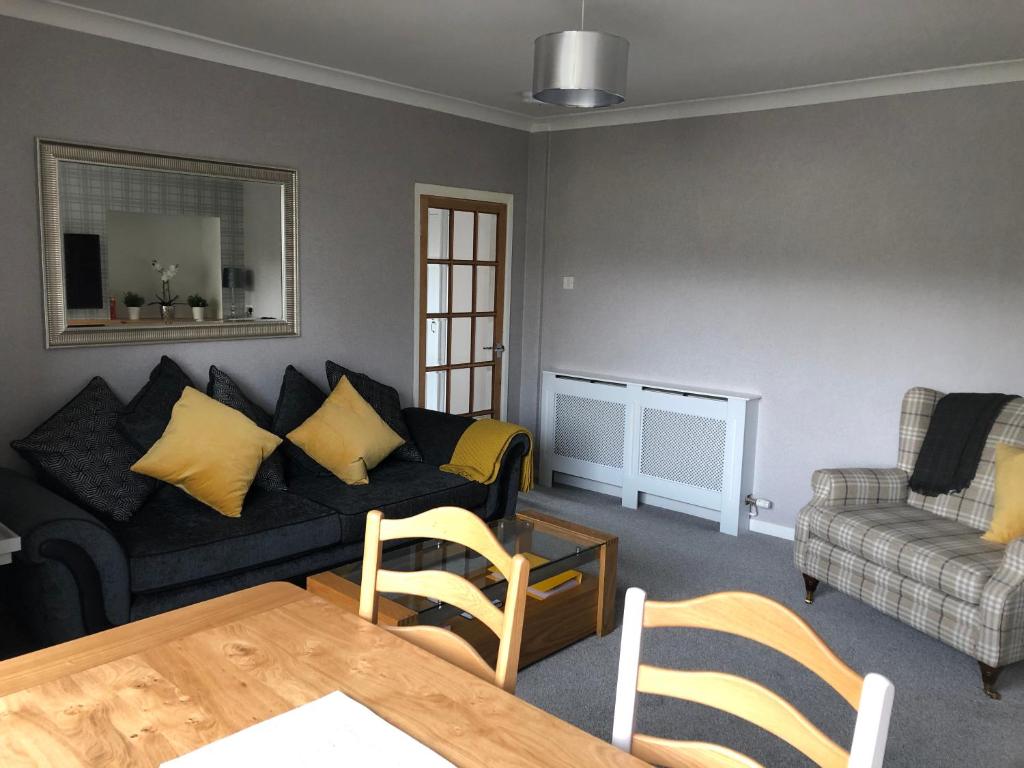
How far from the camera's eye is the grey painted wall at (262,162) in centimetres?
356

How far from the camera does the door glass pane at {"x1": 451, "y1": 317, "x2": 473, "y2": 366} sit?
5598 millimetres

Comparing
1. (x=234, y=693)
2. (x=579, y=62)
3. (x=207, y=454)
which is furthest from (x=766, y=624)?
(x=207, y=454)

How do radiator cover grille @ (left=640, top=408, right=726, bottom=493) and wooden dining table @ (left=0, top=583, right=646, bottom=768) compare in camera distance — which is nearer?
wooden dining table @ (left=0, top=583, right=646, bottom=768)

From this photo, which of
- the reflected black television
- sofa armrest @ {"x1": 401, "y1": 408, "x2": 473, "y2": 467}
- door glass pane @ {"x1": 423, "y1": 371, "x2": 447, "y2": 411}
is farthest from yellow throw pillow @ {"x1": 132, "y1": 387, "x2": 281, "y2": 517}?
door glass pane @ {"x1": 423, "y1": 371, "x2": 447, "y2": 411}

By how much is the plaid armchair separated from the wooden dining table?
96.7 inches

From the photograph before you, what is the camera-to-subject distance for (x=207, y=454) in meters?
3.59

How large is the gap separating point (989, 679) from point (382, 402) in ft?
10.3

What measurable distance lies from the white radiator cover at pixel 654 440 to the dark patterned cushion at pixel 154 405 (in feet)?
8.52

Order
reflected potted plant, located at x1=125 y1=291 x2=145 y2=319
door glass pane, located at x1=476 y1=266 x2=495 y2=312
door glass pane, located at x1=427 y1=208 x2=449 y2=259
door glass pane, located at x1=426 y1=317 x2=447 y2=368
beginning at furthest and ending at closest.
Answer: door glass pane, located at x1=476 y1=266 x2=495 y2=312
door glass pane, located at x1=426 y1=317 x2=447 y2=368
door glass pane, located at x1=427 y1=208 x2=449 y2=259
reflected potted plant, located at x1=125 y1=291 x2=145 y2=319

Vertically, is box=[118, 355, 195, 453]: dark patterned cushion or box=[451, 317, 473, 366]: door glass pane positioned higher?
box=[451, 317, 473, 366]: door glass pane

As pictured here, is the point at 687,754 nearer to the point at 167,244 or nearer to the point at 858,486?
the point at 858,486

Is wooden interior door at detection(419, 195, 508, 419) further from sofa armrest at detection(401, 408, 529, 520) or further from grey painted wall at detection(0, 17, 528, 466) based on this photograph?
sofa armrest at detection(401, 408, 529, 520)

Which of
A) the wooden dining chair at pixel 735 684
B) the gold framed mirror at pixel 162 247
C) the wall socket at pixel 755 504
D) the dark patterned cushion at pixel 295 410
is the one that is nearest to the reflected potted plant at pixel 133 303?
the gold framed mirror at pixel 162 247

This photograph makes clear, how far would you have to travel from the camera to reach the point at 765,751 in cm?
268
